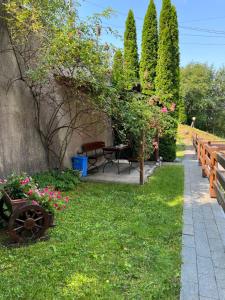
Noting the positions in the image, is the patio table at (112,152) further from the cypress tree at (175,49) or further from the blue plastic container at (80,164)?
the cypress tree at (175,49)

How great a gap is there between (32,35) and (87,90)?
1.68 metres

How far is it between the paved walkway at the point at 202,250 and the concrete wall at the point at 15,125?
11.7 feet

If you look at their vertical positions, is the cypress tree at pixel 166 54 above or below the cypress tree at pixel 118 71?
above

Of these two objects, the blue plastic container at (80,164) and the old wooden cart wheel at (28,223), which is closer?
the old wooden cart wheel at (28,223)

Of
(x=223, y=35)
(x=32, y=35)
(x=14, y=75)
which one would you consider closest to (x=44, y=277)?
(x=14, y=75)

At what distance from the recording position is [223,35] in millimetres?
26781

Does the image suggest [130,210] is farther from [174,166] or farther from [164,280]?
[174,166]

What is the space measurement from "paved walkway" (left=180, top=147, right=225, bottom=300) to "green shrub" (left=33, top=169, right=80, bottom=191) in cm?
261

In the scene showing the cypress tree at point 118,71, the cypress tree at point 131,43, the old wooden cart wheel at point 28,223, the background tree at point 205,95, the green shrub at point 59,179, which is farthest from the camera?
the background tree at point 205,95

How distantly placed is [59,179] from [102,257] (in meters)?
3.54

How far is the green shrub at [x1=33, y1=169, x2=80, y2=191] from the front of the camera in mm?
6277

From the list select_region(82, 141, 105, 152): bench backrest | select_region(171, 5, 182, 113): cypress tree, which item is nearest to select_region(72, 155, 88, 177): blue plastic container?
select_region(82, 141, 105, 152): bench backrest

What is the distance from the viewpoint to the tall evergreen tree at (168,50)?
1143 cm

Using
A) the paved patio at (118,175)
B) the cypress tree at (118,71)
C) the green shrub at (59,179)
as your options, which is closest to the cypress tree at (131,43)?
the paved patio at (118,175)
